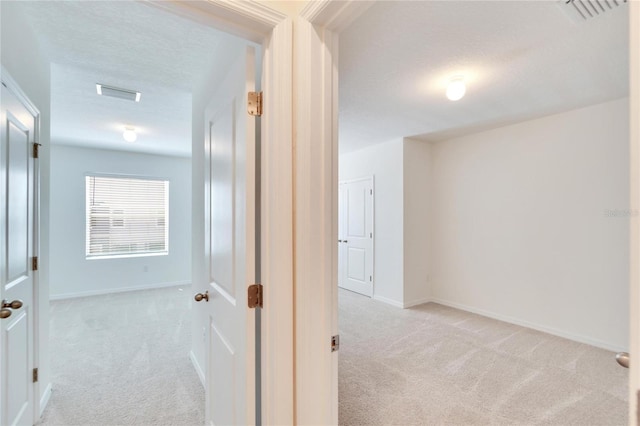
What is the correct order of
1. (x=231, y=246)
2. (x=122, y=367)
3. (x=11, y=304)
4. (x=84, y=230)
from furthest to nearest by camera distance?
(x=84, y=230) → (x=122, y=367) → (x=11, y=304) → (x=231, y=246)

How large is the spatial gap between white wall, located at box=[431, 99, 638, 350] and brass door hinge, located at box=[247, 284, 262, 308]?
3542mm

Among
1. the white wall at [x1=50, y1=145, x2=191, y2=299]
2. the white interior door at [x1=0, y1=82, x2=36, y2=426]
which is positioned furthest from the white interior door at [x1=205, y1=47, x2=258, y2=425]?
the white wall at [x1=50, y1=145, x2=191, y2=299]

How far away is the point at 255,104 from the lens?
3.69ft

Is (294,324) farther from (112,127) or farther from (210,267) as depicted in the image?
(112,127)

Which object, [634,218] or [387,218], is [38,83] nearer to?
[634,218]

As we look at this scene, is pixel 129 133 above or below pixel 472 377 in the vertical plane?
above

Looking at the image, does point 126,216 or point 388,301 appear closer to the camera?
point 388,301

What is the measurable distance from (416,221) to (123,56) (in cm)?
384

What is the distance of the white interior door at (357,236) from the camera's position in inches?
185

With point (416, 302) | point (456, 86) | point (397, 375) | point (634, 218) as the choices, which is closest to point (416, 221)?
point (416, 302)

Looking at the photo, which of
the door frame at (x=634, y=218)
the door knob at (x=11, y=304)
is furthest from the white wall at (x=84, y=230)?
the door frame at (x=634, y=218)

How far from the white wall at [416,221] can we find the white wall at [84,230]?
4.17 meters

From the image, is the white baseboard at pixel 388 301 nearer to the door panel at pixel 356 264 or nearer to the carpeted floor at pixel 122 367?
the door panel at pixel 356 264

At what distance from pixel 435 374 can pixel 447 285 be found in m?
2.13
